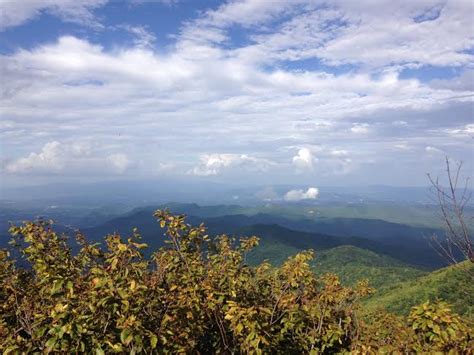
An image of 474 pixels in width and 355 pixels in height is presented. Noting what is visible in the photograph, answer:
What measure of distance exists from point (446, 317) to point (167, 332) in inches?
250

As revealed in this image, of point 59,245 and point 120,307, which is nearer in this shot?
point 120,307

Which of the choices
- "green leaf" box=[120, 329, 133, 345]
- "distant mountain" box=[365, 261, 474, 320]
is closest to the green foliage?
Result: "green leaf" box=[120, 329, 133, 345]

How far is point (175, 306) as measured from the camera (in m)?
Result: 9.45

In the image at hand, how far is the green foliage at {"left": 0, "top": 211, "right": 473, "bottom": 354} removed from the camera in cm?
757

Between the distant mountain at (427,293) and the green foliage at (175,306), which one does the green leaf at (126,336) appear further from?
the distant mountain at (427,293)

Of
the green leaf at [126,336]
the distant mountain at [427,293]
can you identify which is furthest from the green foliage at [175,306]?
the distant mountain at [427,293]

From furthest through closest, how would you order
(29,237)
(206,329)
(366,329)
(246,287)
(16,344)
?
(366,329), (246,287), (206,329), (29,237), (16,344)

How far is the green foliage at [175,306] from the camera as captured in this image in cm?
757

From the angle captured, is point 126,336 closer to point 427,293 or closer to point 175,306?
Answer: point 175,306

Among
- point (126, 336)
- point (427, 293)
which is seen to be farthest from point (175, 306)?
point (427, 293)

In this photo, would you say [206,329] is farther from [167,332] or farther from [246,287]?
[167,332]

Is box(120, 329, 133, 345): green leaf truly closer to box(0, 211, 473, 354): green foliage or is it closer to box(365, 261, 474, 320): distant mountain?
box(0, 211, 473, 354): green foliage

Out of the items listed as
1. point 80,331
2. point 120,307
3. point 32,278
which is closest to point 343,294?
point 120,307

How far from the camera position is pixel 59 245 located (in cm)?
1131
